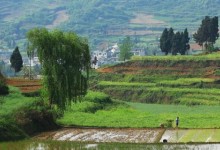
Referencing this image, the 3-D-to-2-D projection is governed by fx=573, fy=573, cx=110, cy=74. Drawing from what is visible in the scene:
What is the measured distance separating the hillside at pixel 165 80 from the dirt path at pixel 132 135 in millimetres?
22584

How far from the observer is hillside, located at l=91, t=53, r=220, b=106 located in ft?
202

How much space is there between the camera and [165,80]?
7031 cm

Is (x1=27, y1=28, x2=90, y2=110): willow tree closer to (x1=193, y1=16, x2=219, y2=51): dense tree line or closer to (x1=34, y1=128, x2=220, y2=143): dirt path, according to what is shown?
(x1=34, y1=128, x2=220, y2=143): dirt path

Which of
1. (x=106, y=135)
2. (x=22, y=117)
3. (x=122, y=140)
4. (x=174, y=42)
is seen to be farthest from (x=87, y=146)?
(x=174, y=42)

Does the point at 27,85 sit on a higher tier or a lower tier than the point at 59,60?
lower

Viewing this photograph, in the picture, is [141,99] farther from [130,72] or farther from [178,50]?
[178,50]

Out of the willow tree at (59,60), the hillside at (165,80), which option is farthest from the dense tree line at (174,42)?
the willow tree at (59,60)

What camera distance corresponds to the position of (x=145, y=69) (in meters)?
76.9

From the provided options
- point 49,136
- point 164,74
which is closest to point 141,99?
point 164,74

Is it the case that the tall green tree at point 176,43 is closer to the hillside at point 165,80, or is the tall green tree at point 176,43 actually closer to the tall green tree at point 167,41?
the tall green tree at point 167,41

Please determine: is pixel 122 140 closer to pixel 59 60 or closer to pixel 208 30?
pixel 59 60

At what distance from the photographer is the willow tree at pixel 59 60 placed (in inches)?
1447

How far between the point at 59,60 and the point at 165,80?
3472 cm

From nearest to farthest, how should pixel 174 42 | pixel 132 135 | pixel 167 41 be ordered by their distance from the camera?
pixel 132 135 → pixel 174 42 → pixel 167 41
